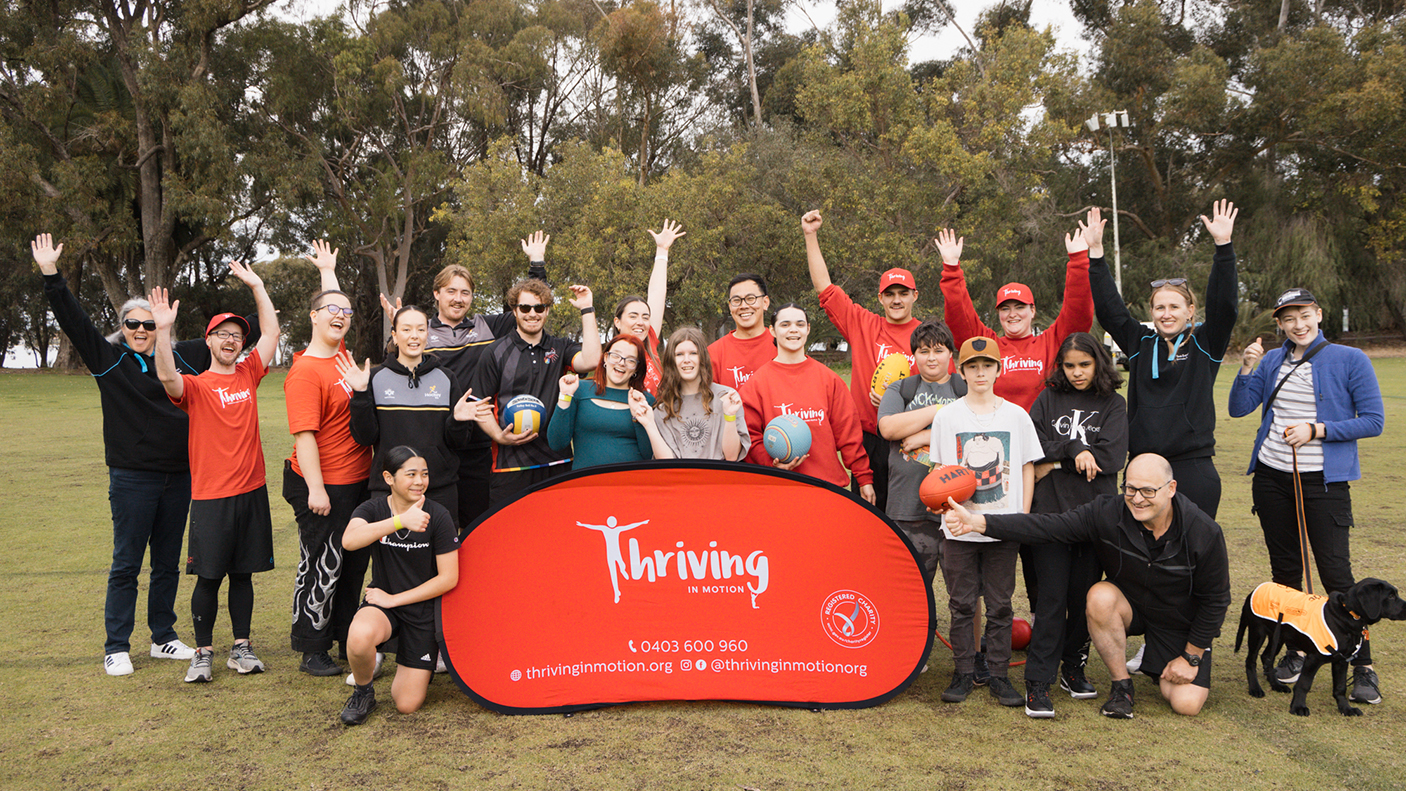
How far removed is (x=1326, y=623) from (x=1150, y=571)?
0.78m

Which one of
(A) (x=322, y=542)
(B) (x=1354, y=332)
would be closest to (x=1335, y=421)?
(A) (x=322, y=542)

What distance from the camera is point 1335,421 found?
448cm

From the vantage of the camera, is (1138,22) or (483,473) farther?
(1138,22)

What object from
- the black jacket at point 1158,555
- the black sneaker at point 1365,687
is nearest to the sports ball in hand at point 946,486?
the black jacket at point 1158,555

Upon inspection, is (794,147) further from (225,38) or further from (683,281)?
(225,38)

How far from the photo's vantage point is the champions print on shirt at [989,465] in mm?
4258

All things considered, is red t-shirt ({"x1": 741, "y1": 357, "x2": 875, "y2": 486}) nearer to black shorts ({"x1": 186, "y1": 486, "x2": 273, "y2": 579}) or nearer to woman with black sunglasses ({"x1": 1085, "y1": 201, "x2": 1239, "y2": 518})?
woman with black sunglasses ({"x1": 1085, "y1": 201, "x2": 1239, "y2": 518})

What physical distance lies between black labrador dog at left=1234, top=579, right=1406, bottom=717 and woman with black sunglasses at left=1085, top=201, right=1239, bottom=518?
0.56m

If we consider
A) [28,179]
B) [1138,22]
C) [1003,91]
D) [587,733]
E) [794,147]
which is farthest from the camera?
[1138,22]

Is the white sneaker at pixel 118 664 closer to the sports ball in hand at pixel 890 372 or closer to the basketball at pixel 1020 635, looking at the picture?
the sports ball in hand at pixel 890 372

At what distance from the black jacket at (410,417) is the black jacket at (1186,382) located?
359cm

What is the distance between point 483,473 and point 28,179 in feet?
110

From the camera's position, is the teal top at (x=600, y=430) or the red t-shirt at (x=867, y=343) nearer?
the teal top at (x=600, y=430)

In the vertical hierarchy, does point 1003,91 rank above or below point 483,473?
above
